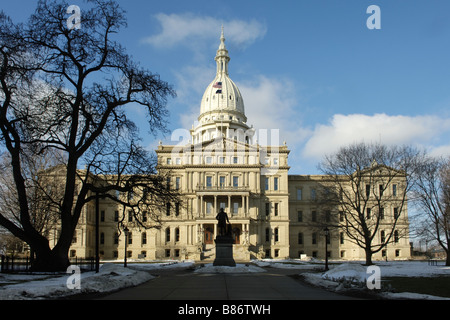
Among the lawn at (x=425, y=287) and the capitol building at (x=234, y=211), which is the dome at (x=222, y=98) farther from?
the lawn at (x=425, y=287)

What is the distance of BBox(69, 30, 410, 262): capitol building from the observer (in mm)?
76812

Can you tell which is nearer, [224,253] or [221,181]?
[224,253]

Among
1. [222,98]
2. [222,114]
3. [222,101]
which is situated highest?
[222,98]

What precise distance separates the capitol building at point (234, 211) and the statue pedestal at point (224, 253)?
36610 millimetres

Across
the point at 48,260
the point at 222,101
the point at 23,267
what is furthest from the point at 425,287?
the point at 222,101

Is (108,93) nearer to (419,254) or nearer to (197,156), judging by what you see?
(197,156)

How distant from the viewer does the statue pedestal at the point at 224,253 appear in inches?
1391

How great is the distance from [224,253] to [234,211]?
4325 cm

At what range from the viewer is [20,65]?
83.1 feet

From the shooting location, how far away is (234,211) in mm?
78938

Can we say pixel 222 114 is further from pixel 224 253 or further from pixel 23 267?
pixel 23 267

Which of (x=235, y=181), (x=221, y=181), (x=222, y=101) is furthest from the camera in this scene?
(x=222, y=101)

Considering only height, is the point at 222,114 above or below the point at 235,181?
above
